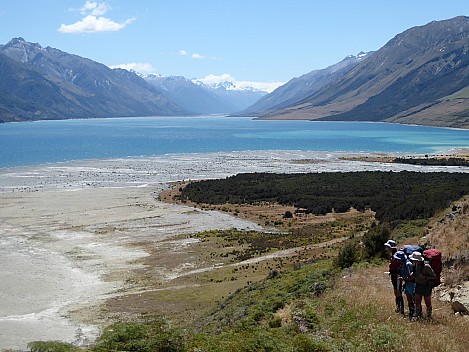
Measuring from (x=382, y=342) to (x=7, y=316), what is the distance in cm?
2447

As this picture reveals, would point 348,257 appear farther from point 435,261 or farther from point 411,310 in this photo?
point 435,261

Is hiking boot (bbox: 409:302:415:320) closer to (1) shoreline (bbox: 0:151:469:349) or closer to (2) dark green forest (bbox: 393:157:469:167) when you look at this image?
(1) shoreline (bbox: 0:151:469:349)

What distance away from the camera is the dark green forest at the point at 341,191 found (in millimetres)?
63188

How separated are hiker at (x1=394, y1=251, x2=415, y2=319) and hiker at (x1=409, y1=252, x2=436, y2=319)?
0.18 meters

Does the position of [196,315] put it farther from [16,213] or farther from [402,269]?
[16,213]

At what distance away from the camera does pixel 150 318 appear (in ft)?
86.6

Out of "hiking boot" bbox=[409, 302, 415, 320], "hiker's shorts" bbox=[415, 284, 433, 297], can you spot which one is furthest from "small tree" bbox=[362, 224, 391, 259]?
"hiker's shorts" bbox=[415, 284, 433, 297]

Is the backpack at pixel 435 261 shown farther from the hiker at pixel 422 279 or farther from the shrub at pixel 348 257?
the shrub at pixel 348 257

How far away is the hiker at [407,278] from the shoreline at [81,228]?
1676 centimetres

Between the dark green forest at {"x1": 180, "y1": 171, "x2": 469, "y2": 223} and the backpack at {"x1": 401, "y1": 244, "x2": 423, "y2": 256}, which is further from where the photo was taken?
the dark green forest at {"x1": 180, "y1": 171, "x2": 469, "y2": 223}

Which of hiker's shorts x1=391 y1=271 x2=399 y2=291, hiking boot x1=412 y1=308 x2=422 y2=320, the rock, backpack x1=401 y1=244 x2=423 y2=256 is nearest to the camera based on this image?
hiking boot x1=412 y1=308 x2=422 y2=320

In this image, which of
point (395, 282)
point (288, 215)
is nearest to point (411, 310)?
point (395, 282)

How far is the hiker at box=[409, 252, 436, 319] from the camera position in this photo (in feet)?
39.5

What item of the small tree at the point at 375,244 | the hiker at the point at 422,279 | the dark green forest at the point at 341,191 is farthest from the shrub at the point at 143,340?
the dark green forest at the point at 341,191
